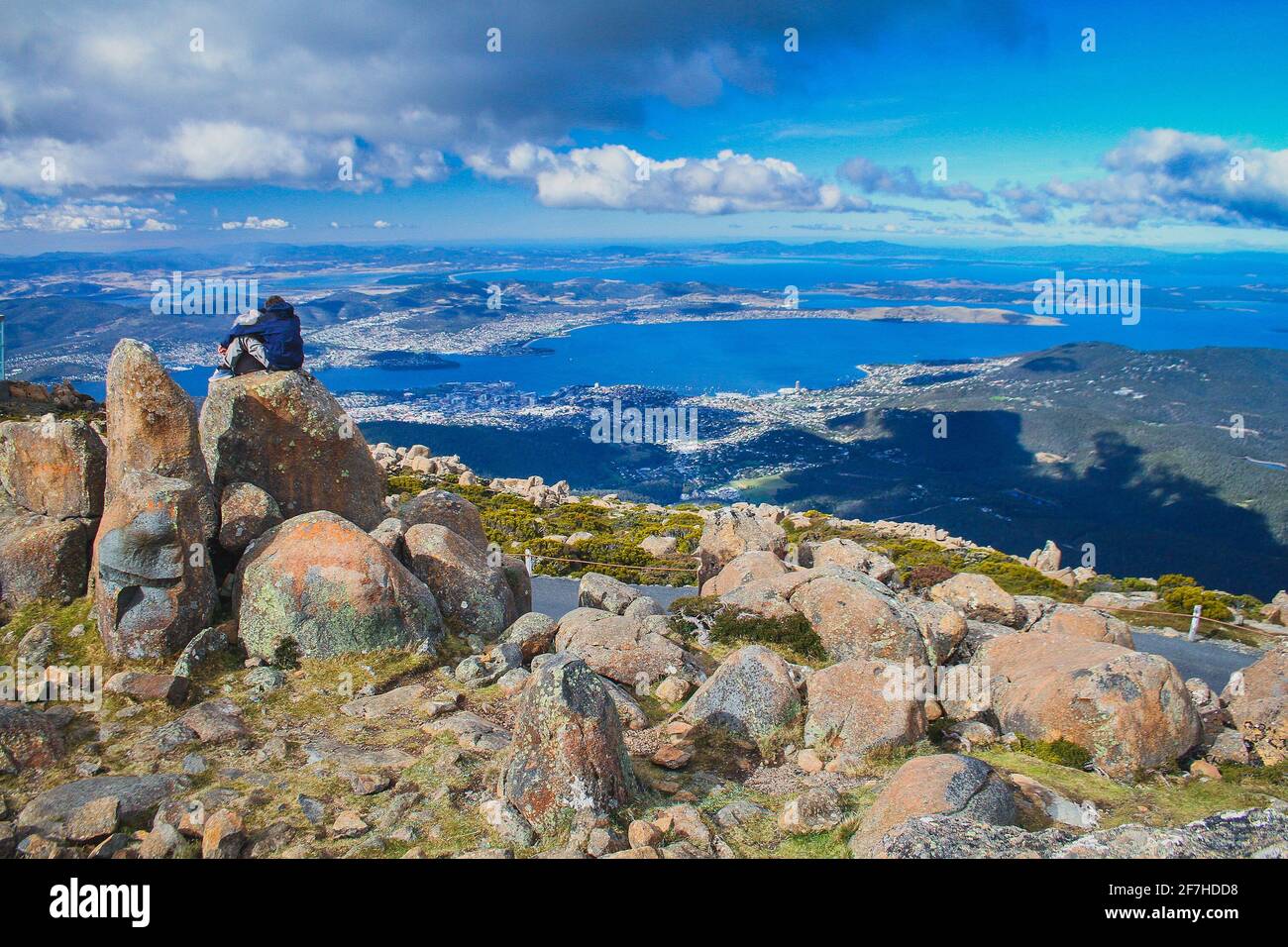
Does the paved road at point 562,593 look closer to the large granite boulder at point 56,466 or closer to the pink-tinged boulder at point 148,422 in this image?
the pink-tinged boulder at point 148,422

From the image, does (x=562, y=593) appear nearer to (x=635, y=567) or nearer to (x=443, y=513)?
(x=635, y=567)

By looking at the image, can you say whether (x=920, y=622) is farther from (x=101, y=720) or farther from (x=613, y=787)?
(x=101, y=720)

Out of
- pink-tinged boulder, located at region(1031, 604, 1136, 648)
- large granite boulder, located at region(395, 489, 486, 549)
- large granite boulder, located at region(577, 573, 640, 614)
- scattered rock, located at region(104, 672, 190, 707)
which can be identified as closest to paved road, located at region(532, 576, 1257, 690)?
pink-tinged boulder, located at region(1031, 604, 1136, 648)

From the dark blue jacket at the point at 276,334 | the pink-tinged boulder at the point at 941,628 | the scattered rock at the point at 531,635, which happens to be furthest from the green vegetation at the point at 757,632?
the dark blue jacket at the point at 276,334

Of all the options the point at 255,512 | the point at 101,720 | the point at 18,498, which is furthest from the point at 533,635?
the point at 18,498

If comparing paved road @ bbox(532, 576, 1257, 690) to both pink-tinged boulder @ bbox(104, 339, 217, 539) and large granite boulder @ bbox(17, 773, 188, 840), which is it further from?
large granite boulder @ bbox(17, 773, 188, 840)

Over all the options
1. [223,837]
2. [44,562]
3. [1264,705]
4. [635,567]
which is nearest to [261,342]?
[44,562]

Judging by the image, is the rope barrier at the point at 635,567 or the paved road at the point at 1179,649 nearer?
the paved road at the point at 1179,649
